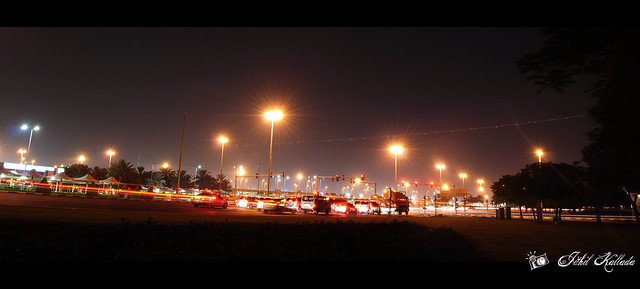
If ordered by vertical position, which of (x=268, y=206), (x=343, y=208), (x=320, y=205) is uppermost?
(x=320, y=205)

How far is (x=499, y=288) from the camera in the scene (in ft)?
23.4

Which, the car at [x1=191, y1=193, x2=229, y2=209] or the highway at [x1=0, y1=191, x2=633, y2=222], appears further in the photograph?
the car at [x1=191, y1=193, x2=229, y2=209]

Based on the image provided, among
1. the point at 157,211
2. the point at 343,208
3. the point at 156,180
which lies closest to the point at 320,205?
the point at 343,208

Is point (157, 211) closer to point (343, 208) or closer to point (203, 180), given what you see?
point (343, 208)

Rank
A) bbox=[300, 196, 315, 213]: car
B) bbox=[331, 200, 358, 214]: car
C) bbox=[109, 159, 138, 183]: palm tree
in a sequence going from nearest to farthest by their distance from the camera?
bbox=[300, 196, 315, 213]: car → bbox=[331, 200, 358, 214]: car → bbox=[109, 159, 138, 183]: palm tree

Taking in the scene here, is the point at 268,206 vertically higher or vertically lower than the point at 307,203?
lower

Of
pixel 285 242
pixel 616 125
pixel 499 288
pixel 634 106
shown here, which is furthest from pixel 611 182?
pixel 285 242

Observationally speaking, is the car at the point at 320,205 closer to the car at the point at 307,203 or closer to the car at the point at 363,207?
the car at the point at 307,203

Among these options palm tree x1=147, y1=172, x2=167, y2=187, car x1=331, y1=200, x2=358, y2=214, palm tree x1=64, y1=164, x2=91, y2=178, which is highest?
palm tree x1=64, y1=164, x2=91, y2=178

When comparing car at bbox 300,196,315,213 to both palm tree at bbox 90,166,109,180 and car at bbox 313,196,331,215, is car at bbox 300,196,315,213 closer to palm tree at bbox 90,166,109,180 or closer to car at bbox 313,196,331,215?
car at bbox 313,196,331,215

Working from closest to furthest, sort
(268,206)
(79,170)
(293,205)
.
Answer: (268,206), (293,205), (79,170)

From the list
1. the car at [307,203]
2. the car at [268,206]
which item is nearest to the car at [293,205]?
the car at [307,203]

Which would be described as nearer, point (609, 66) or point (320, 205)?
point (609, 66)

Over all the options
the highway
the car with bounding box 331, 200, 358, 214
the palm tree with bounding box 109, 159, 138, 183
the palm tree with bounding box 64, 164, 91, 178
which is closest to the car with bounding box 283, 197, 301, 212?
the car with bounding box 331, 200, 358, 214
